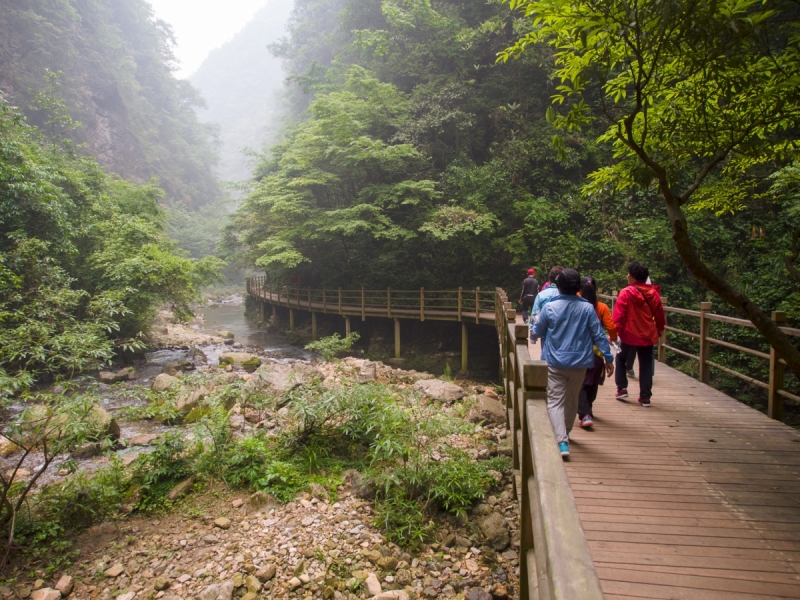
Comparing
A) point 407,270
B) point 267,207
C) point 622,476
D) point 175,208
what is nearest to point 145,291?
point 267,207

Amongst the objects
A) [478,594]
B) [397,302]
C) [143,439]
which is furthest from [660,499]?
[397,302]

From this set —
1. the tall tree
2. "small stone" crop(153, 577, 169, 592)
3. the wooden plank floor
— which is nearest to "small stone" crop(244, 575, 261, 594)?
"small stone" crop(153, 577, 169, 592)

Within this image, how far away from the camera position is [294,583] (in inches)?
149

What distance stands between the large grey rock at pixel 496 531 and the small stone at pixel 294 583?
1829mm

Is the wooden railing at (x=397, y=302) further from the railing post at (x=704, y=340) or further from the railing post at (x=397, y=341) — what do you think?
the railing post at (x=704, y=340)

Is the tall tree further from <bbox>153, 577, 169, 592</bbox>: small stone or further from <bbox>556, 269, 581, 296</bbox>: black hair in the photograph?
<bbox>153, 577, 169, 592</bbox>: small stone

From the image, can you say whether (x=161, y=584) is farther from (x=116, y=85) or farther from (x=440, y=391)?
(x=116, y=85)

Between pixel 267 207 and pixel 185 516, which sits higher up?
pixel 267 207

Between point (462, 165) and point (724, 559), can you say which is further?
point (462, 165)

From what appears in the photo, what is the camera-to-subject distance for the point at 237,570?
3.92 meters

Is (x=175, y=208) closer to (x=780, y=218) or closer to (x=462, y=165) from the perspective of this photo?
(x=462, y=165)

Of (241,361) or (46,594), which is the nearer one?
(46,594)

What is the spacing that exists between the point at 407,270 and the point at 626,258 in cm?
769

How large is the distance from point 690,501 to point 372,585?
257 cm
